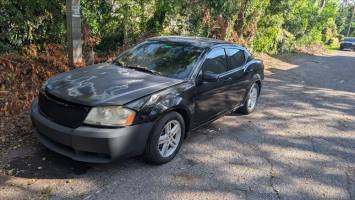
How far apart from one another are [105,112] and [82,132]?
12.8 inches

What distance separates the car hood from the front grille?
6 cm

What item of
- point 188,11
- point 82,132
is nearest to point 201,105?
point 82,132

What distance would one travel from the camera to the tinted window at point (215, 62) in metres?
5.12

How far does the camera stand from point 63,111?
3.93m

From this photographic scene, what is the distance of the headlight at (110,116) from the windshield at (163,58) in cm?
115

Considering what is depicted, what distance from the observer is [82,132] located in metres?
3.73

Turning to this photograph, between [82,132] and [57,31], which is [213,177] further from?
[57,31]

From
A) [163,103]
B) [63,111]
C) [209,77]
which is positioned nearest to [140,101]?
[163,103]

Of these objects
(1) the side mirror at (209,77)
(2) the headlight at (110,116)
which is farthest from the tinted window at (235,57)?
(2) the headlight at (110,116)

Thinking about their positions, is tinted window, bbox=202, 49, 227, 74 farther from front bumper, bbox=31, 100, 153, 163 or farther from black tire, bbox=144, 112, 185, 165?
front bumper, bbox=31, 100, 153, 163

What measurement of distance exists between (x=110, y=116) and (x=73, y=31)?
4.00 m

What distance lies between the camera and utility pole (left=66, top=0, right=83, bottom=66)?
6987mm

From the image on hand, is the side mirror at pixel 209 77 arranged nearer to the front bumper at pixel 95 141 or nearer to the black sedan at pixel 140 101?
the black sedan at pixel 140 101

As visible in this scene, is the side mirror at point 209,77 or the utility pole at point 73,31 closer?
the side mirror at point 209,77
